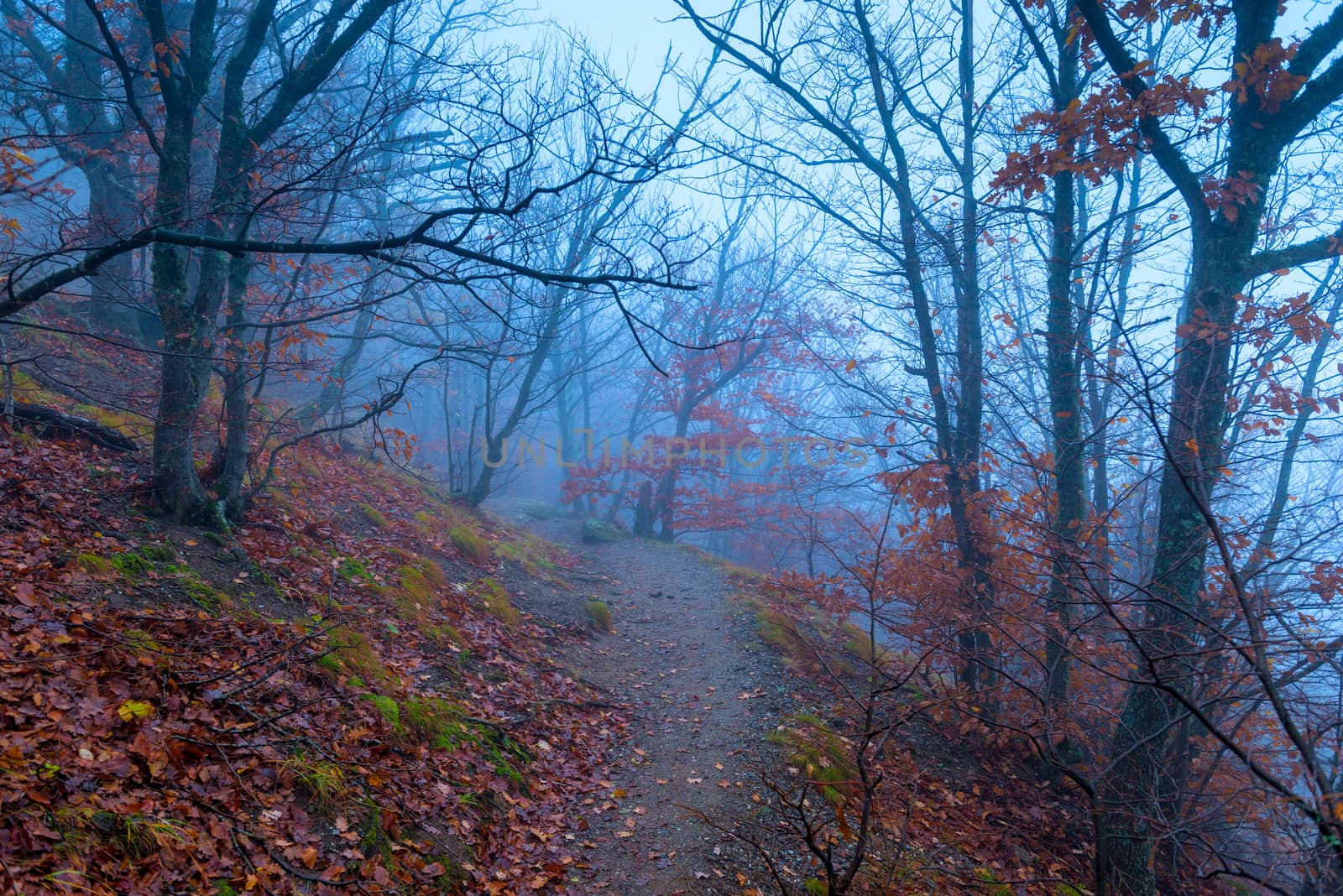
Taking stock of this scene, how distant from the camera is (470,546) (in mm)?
10008

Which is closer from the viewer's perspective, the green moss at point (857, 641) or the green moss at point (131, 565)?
the green moss at point (131, 565)

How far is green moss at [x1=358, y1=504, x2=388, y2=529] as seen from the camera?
8971mm

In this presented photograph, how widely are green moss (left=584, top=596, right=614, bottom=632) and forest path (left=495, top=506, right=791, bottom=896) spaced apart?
0.35ft

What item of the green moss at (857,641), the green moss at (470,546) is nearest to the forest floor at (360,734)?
the green moss at (470,546)

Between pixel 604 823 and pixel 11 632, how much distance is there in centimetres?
347

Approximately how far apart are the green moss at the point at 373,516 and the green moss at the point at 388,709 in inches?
184

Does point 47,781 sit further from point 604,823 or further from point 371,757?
point 604,823

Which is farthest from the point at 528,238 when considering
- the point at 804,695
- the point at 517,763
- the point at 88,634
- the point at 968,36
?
the point at 968,36

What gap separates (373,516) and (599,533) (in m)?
10.6

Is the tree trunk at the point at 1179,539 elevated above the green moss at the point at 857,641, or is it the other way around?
the tree trunk at the point at 1179,539

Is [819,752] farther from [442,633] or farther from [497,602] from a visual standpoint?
[497,602]

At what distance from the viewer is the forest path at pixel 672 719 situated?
4320 millimetres

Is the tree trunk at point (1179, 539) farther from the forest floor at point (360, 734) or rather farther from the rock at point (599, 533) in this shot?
the rock at point (599, 533)

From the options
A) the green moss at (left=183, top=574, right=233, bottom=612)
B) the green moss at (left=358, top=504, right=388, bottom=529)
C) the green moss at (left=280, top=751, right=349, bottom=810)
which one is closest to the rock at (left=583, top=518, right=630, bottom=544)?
the green moss at (left=358, top=504, right=388, bottom=529)
